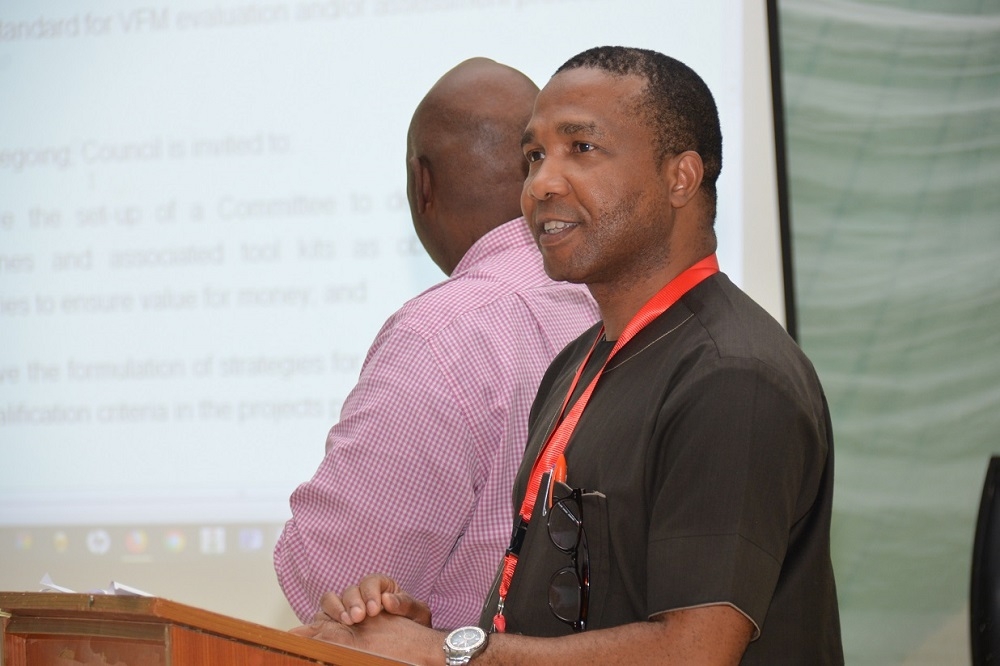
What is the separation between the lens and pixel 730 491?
121 cm

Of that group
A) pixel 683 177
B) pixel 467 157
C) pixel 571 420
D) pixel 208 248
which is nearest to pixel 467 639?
pixel 571 420

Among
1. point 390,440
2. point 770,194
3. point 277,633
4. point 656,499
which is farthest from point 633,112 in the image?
point 770,194

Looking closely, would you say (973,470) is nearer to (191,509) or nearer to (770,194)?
(770,194)

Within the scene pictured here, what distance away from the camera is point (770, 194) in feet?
10.5

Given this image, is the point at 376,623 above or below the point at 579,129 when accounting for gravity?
below

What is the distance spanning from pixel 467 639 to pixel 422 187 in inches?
44.0

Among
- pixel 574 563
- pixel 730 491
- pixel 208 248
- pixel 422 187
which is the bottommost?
pixel 574 563

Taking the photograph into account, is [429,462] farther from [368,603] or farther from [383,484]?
[368,603]

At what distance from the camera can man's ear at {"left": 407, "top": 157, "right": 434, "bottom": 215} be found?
87.9 inches

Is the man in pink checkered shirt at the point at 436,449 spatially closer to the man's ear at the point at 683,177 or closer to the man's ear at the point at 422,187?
the man's ear at the point at 422,187

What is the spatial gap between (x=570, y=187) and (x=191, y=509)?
2.21 metres

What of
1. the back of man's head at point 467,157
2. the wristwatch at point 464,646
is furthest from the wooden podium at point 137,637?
the back of man's head at point 467,157

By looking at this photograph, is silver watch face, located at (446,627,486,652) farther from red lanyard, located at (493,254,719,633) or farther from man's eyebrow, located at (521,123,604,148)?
man's eyebrow, located at (521,123,604,148)

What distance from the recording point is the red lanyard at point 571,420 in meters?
1.46
